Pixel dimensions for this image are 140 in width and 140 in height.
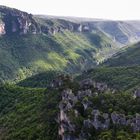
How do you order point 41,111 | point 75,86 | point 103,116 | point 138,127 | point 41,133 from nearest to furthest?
point 138,127 → point 103,116 → point 41,133 → point 75,86 → point 41,111

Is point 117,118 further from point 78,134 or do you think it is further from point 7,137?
point 7,137

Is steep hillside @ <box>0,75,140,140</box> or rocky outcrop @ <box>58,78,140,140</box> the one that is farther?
rocky outcrop @ <box>58,78,140,140</box>

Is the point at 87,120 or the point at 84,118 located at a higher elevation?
the point at 87,120

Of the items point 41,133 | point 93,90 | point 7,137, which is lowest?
point 7,137

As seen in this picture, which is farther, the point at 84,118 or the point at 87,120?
the point at 84,118

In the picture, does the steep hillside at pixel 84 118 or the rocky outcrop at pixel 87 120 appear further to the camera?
the rocky outcrop at pixel 87 120

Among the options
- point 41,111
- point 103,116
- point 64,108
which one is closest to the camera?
point 103,116

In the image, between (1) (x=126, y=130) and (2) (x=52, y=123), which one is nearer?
(1) (x=126, y=130)

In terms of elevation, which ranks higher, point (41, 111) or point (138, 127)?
point (138, 127)

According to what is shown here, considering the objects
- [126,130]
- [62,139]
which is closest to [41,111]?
[62,139]
